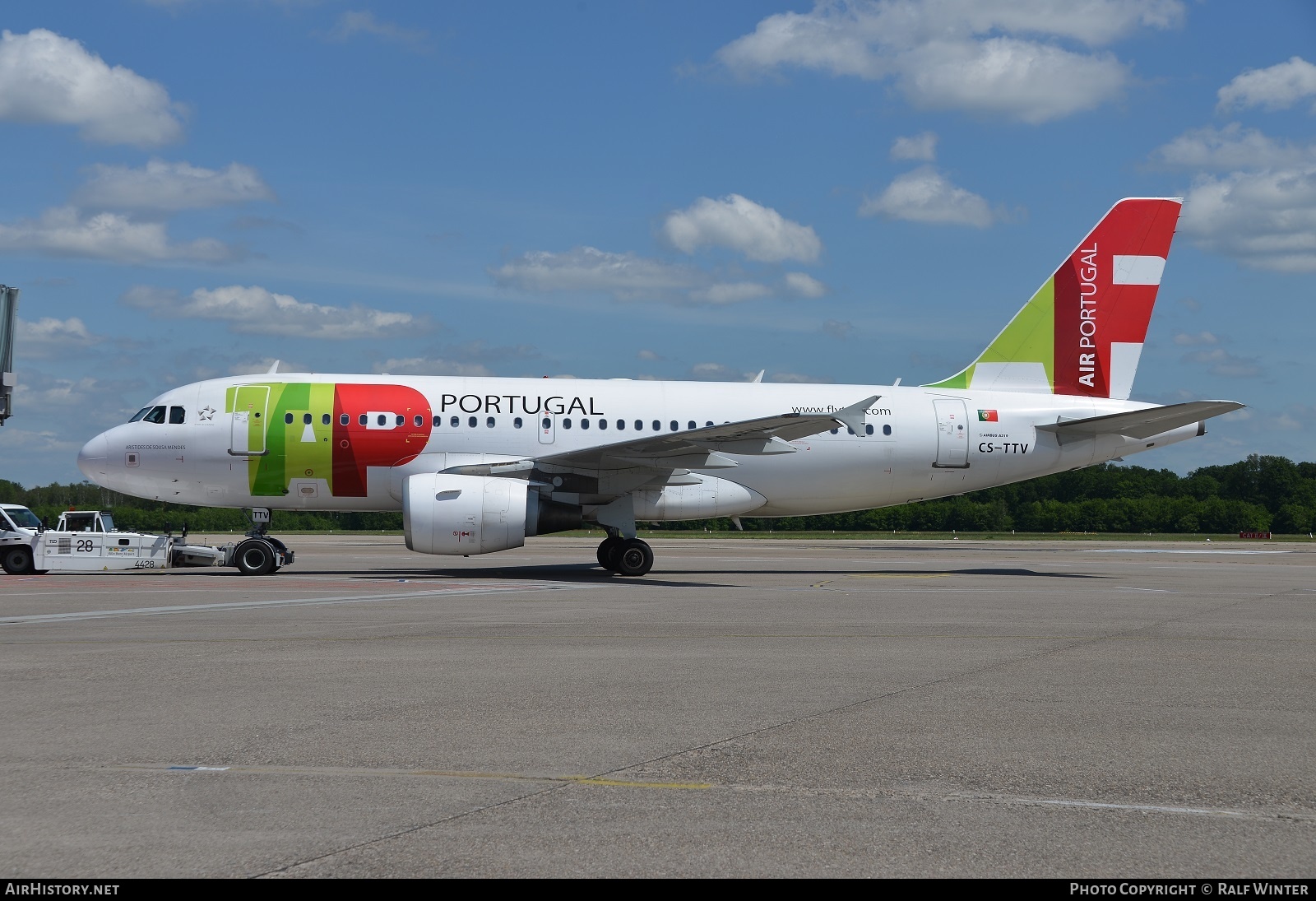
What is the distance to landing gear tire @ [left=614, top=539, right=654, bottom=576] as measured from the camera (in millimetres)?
23719

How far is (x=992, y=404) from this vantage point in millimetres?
26453

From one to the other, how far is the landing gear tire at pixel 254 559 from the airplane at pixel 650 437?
3 centimetres

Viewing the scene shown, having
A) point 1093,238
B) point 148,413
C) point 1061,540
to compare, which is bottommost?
point 1061,540

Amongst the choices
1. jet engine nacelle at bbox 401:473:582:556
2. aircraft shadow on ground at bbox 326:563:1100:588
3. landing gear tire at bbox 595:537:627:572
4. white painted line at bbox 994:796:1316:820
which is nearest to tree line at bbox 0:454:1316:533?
aircraft shadow on ground at bbox 326:563:1100:588

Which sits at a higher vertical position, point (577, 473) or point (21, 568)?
point (577, 473)

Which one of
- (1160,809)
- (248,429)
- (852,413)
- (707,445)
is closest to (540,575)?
(707,445)

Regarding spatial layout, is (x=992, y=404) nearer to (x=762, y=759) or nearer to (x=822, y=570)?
(x=822, y=570)

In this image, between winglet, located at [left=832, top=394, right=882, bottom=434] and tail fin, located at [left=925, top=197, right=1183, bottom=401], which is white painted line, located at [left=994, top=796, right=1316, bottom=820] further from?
tail fin, located at [left=925, top=197, right=1183, bottom=401]

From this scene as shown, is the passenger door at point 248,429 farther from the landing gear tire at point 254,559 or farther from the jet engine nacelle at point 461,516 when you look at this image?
the jet engine nacelle at point 461,516

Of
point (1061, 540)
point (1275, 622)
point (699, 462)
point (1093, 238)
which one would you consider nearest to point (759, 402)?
point (699, 462)

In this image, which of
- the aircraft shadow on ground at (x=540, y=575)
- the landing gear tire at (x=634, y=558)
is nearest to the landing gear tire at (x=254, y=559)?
the aircraft shadow on ground at (x=540, y=575)

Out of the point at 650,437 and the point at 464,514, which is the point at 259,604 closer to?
the point at 464,514

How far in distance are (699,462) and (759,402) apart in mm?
3356

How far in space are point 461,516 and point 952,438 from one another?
37.4ft
